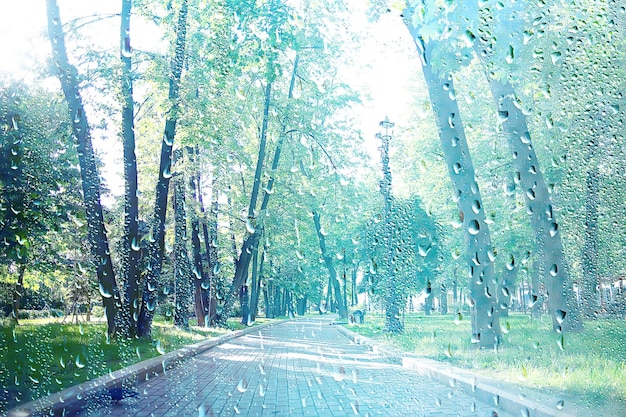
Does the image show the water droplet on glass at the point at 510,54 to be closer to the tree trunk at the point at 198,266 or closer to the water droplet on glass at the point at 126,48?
the water droplet on glass at the point at 126,48

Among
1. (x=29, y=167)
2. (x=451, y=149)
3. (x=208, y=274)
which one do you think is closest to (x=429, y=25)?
A: (x=29, y=167)

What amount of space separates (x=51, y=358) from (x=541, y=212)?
8.85 metres

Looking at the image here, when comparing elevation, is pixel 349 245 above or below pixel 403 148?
below

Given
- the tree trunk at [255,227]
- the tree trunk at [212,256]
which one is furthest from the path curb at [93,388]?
the tree trunk at [212,256]

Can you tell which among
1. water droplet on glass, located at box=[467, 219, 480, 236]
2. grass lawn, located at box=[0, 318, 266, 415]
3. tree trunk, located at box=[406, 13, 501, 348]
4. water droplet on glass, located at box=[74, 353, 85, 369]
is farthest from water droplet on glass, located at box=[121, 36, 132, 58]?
water droplet on glass, located at box=[467, 219, 480, 236]

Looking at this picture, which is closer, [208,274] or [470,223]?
[470,223]

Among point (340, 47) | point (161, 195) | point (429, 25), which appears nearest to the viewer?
point (429, 25)

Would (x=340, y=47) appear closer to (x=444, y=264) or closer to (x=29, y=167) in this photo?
(x=444, y=264)

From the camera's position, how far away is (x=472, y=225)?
10727mm

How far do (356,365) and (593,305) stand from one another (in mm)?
4323

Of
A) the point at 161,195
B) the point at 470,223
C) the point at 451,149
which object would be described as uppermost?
the point at 451,149

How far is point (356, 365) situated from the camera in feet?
34.4

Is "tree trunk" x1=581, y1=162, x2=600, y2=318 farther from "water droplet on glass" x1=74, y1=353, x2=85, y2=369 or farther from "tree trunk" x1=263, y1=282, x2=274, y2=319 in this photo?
"tree trunk" x1=263, y1=282, x2=274, y2=319

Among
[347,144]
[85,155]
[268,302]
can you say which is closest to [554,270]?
[85,155]
